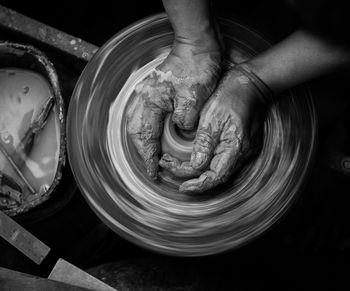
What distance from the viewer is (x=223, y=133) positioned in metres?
1.38

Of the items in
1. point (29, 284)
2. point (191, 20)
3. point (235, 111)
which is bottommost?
point (29, 284)

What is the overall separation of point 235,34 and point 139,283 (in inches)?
36.2

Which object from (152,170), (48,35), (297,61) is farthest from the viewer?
(48,35)

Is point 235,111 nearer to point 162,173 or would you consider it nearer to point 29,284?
point 162,173

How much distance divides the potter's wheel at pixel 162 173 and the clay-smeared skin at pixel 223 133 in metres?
0.09

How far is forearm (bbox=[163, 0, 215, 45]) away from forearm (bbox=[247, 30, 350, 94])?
165mm

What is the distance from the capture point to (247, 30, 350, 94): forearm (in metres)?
1.28

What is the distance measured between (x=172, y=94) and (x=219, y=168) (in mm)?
268

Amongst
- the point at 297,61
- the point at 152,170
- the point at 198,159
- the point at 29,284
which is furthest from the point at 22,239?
the point at 297,61

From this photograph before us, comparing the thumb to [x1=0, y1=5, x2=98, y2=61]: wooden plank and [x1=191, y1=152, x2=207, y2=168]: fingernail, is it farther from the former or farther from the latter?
[x1=0, y1=5, x2=98, y2=61]: wooden plank

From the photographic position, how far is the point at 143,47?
1.55 meters

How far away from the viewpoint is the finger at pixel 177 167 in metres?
1.40

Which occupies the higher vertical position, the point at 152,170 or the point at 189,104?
the point at 189,104

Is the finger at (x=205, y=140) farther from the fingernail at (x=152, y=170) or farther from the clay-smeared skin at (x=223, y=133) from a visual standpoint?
the fingernail at (x=152, y=170)
